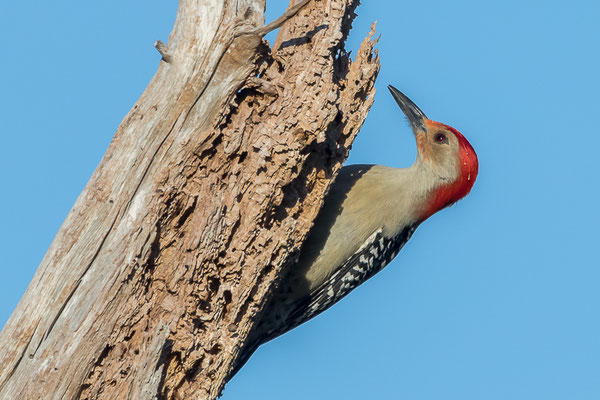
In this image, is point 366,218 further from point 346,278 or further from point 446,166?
point 446,166

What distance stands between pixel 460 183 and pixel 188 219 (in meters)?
3.12

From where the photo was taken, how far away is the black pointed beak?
7.14 meters

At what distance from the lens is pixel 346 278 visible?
650 cm

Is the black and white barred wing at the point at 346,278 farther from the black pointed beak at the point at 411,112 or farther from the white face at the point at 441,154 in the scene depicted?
the black pointed beak at the point at 411,112

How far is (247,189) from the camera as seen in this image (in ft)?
15.4

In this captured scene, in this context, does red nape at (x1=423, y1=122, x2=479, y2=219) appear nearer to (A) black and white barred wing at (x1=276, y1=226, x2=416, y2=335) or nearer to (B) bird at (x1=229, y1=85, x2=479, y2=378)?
(B) bird at (x1=229, y1=85, x2=479, y2=378)

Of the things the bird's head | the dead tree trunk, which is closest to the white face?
the bird's head

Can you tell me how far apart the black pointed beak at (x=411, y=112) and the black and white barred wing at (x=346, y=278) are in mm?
1103

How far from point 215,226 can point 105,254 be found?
689 millimetres

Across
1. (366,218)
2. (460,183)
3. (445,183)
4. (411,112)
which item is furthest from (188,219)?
(411,112)

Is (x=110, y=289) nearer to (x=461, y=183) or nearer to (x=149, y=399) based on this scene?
(x=149, y=399)

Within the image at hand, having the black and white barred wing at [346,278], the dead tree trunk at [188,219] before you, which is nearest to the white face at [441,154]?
the black and white barred wing at [346,278]

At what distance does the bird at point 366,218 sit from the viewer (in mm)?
6184

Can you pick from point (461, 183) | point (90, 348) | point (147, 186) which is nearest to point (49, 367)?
point (90, 348)
